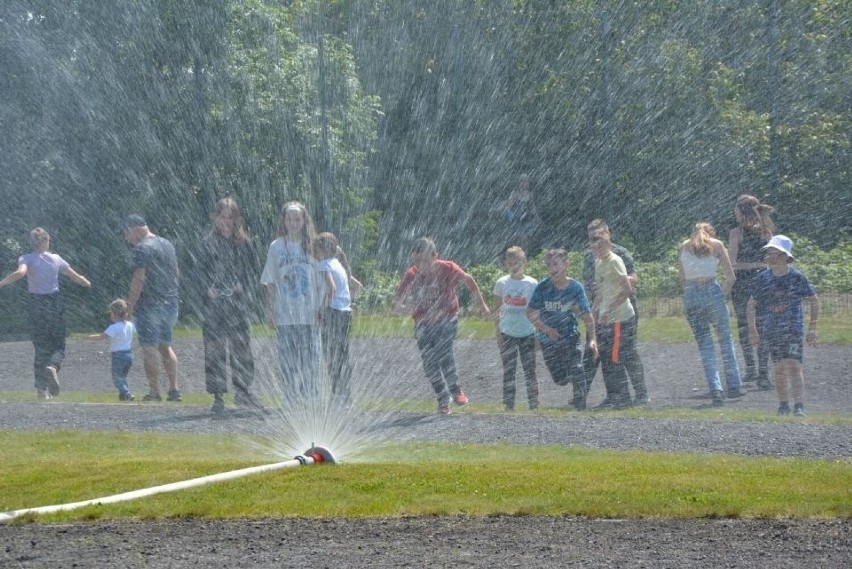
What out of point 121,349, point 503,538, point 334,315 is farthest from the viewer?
point 121,349

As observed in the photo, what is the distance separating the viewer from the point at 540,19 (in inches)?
1190

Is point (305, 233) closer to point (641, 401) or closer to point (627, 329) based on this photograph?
point (627, 329)

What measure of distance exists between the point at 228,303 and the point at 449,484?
4.23 m

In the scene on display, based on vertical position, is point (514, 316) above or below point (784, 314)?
above

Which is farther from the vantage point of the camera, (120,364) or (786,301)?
(120,364)

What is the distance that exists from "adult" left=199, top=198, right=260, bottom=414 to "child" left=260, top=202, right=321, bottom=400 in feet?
2.99

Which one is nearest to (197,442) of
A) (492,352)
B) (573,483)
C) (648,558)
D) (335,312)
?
(335,312)

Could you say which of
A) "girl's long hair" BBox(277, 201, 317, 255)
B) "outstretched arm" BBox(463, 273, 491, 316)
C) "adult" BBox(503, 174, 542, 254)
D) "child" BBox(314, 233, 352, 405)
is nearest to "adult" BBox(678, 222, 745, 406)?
"outstretched arm" BBox(463, 273, 491, 316)

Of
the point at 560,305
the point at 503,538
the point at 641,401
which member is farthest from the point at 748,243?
the point at 503,538

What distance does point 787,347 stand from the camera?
11.4 metres

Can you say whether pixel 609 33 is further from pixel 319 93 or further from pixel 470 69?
pixel 319 93

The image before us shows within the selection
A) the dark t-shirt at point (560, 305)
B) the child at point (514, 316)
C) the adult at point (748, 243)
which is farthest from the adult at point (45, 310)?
the adult at point (748, 243)

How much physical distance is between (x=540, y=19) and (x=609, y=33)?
5.72ft

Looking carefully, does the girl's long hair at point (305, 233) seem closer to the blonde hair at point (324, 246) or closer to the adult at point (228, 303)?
the blonde hair at point (324, 246)
